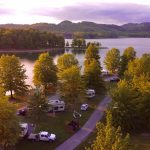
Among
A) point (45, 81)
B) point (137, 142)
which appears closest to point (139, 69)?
point (45, 81)

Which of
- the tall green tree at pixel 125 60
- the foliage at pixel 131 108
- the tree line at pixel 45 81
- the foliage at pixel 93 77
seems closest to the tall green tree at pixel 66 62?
the tree line at pixel 45 81

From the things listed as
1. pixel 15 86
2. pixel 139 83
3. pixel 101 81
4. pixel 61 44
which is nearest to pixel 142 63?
pixel 101 81

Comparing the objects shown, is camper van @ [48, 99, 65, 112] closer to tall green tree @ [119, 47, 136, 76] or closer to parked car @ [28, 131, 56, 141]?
parked car @ [28, 131, 56, 141]

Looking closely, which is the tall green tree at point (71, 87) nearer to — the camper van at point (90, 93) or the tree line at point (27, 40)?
the camper van at point (90, 93)

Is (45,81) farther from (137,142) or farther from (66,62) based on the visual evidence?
(137,142)

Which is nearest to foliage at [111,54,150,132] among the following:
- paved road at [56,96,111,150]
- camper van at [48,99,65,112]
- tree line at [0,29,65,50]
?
paved road at [56,96,111,150]

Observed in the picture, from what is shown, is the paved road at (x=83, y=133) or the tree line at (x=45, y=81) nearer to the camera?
the paved road at (x=83, y=133)
